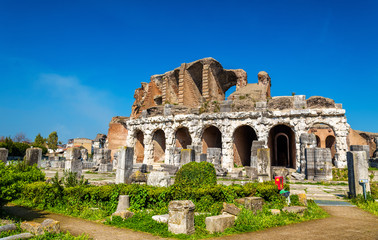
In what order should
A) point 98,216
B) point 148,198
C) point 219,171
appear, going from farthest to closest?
1. point 219,171
2. point 148,198
3. point 98,216

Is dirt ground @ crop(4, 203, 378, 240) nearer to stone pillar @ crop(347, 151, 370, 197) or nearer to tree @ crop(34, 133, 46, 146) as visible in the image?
stone pillar @ crop(347, 151, 370, 197)

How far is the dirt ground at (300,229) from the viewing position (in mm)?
4988

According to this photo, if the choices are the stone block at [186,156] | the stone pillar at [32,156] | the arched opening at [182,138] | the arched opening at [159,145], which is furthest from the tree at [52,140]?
the stone block at [186,156]

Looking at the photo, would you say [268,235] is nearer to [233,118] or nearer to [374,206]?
[374,206]

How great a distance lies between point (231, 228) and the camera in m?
5.40

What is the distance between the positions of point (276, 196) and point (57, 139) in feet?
202

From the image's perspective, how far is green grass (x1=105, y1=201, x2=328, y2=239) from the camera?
5176mm

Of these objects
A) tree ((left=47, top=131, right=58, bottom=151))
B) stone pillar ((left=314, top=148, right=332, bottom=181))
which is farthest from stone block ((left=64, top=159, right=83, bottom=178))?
tree ((left=47, top=131, right=58, bottom=151))

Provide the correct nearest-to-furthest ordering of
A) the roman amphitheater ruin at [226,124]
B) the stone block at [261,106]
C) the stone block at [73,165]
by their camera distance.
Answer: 1. the stone block at [73,165]
2. the roman amphitheater ruin at [226,124]
3. the stone block at [261,106]

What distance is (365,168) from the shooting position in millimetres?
9055

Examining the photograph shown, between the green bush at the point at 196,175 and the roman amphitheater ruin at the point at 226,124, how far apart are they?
6.38 meters

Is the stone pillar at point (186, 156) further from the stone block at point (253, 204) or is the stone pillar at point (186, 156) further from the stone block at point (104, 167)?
the stone block at point (104, 167)

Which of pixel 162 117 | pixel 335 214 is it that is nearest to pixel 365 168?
pixel 335 214

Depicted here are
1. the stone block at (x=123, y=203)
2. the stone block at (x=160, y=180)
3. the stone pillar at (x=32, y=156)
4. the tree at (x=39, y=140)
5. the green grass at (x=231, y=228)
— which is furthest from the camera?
the tree at (x=39, y=140)
